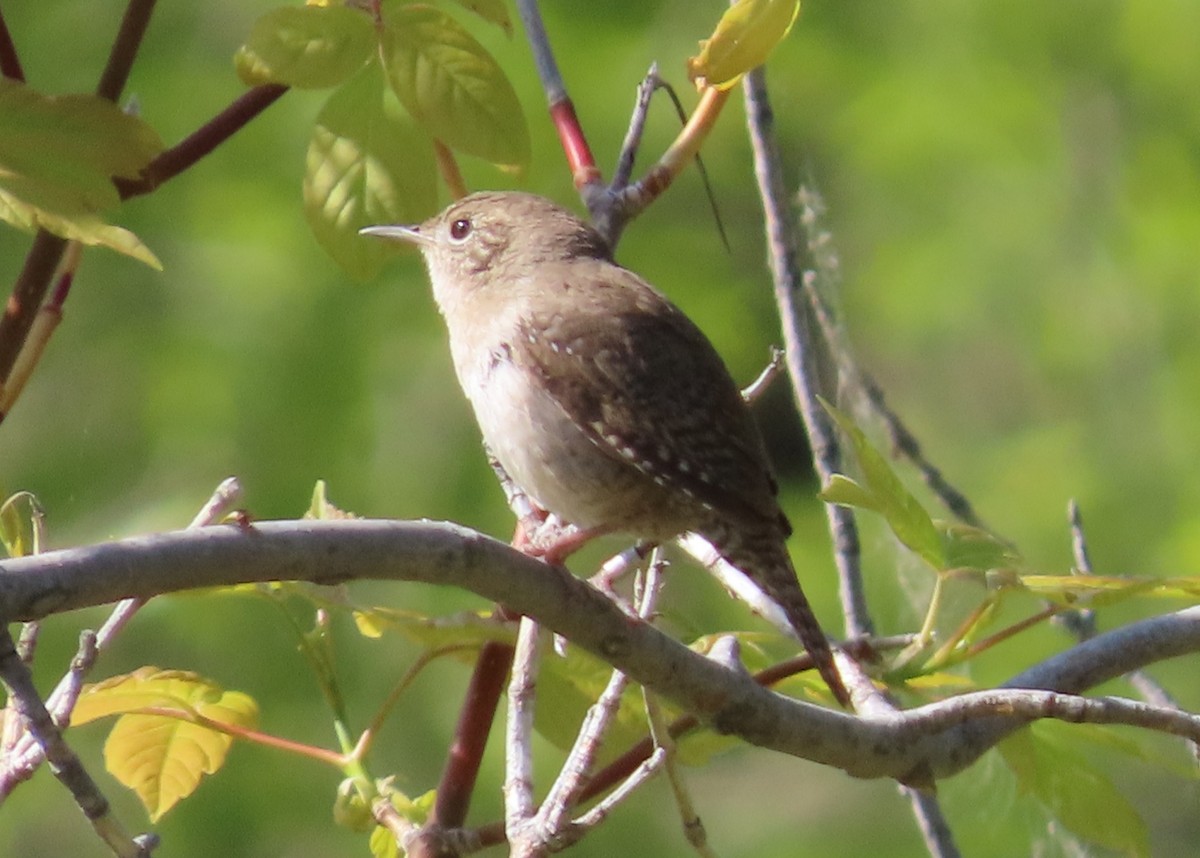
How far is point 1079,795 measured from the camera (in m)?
1.67

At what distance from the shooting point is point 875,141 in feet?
19.5

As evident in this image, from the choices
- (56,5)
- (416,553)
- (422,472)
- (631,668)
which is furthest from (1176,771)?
(56,5)

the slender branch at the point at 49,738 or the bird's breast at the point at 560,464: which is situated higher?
the slender branch at the point at 49,738

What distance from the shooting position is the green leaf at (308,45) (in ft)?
5.43

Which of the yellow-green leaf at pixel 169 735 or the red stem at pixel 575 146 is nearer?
the yellow-green leaf at pixel 169 735

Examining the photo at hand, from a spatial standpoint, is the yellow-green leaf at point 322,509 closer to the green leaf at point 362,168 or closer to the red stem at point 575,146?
the green leaf at point 362,168

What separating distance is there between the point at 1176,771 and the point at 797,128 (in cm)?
467

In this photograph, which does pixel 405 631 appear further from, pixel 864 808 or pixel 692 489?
pixel 864 808

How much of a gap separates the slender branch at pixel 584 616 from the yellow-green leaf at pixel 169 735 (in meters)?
0.45

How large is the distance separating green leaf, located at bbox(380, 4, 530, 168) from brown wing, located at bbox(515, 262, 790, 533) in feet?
2.10

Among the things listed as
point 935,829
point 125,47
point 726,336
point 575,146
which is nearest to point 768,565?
point 935,829

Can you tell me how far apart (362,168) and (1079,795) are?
3.49ft

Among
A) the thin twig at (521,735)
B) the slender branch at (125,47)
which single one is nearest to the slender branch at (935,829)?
the thin twig at (521,735)

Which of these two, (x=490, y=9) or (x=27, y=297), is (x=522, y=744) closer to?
(x=27, y=297)
